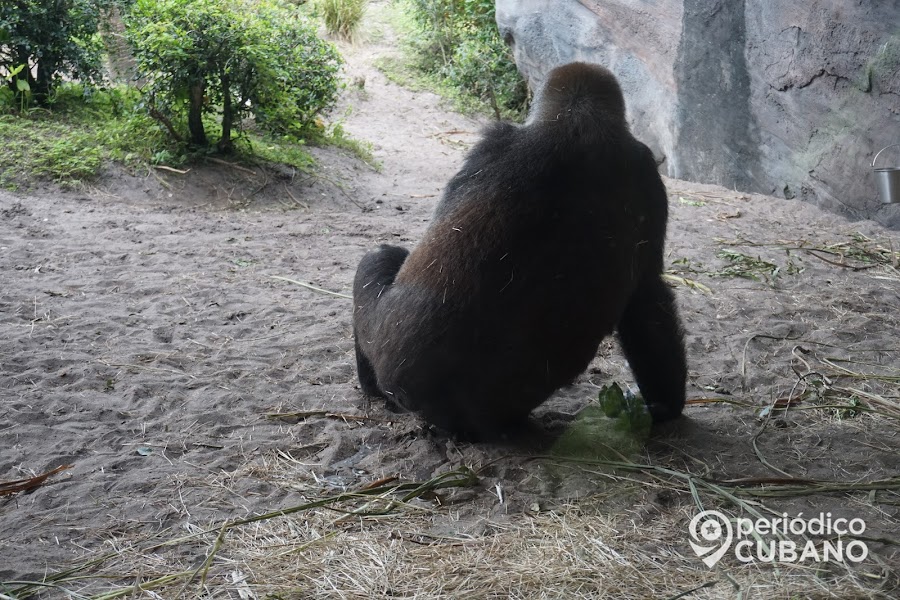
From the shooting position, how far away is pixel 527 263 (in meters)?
3.24

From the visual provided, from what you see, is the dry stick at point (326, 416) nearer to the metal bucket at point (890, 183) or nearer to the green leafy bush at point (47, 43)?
the metal bucket at point (890, 183)

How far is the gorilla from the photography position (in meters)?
3.22

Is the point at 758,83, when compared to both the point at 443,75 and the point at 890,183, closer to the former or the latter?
the point at 890,183

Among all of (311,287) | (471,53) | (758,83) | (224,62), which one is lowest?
(311,287)

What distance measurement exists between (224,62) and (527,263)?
6.84 meters

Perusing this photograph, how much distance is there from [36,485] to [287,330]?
222cm

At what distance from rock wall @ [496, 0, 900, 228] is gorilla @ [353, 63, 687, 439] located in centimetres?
567

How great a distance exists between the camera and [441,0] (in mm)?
16438

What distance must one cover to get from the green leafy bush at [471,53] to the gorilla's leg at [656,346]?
11.0 m

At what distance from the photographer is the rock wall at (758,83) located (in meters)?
7.83

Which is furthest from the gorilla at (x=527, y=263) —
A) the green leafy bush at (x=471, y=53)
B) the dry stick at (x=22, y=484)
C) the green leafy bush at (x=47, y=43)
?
the green leafy bush at (x=471, y=53)

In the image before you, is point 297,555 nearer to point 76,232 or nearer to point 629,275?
point 629,275

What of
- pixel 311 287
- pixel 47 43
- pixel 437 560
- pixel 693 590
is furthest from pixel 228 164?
pixel 693 590

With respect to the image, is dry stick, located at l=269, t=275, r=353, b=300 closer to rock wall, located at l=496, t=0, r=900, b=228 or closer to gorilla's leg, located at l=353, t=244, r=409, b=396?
gorilla's leg, located at l=353, t=244, r=409, b=396
